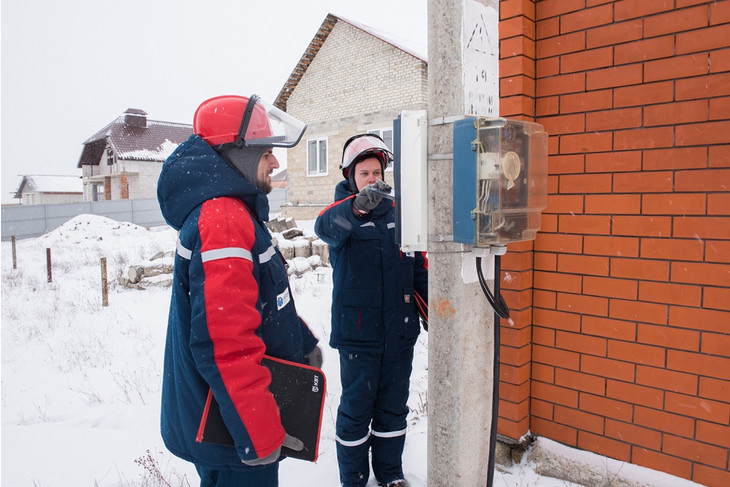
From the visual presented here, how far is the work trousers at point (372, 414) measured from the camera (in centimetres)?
271

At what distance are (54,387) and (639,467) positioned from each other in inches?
206

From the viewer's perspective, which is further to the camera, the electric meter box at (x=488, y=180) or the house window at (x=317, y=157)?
the house window at (x=317, y=157)

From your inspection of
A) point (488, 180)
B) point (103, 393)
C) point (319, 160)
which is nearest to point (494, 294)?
point (488, 180)

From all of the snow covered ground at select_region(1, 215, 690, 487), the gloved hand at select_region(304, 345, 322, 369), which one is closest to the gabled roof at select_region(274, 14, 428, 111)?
the snow covered ground at select_region(1, 215, 690, 487)

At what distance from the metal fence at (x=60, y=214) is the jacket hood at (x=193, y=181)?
2463 cm

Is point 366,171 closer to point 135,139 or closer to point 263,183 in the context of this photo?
point 263,183

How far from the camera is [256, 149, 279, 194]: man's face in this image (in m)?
2.00

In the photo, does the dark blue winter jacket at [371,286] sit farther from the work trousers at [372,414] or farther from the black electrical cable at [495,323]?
the black electrical cable at [495,323]

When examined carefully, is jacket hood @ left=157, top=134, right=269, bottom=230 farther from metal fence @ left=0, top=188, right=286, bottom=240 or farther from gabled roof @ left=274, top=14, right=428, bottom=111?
metal fence @ left=0, top=188, right=286, bottom=240

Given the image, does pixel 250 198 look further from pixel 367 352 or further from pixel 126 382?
pixel 126 382

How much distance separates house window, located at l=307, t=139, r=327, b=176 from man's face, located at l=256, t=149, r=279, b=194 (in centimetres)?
1569

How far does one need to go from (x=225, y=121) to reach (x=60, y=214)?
26.7 meters

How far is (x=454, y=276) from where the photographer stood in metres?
1.51

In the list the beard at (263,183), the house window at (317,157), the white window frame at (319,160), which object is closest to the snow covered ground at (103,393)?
the beard at (263,183)
